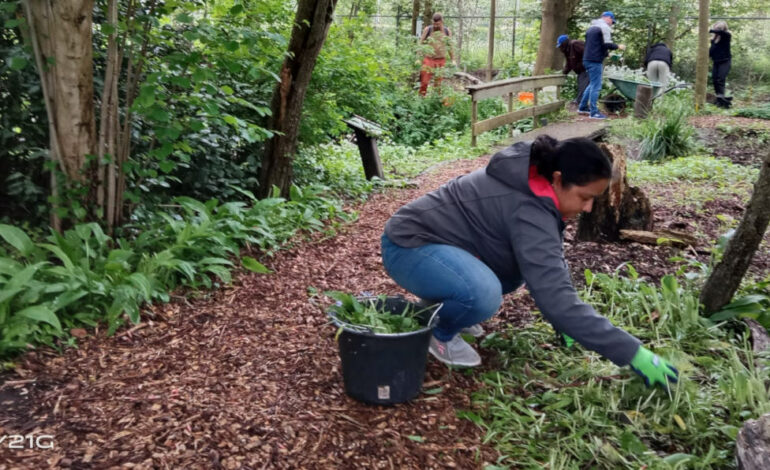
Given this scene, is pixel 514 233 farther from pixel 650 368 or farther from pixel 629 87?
pixel 629 87

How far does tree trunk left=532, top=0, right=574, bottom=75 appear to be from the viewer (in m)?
14.4

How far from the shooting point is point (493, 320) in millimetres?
3662

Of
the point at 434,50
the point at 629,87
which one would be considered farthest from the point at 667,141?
the point at 434,50

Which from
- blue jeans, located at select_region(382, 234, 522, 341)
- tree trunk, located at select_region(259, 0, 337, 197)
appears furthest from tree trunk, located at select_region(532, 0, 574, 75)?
blue jeans, located at select_region(382, 234, 522, 341)

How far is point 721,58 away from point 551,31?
13.1 feet

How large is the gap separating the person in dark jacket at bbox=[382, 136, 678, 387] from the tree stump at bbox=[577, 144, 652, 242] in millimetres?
1828

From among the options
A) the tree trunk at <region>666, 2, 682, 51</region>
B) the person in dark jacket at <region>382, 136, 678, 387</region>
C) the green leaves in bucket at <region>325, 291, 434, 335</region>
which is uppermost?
the tree trunk at <region>666, 2, 682, 51</region>

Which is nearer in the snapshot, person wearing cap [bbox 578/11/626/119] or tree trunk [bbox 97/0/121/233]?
tree trunk [bbox 97/0/121/233]

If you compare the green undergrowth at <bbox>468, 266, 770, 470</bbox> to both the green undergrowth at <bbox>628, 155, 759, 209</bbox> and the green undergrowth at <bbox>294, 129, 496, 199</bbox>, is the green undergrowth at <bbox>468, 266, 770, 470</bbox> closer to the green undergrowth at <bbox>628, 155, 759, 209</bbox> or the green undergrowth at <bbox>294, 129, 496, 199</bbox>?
the green undergrowth at <bbox>628, 155, 759, 209</bbox>

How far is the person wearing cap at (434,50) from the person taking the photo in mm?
13318

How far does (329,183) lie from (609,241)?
2.96 meters

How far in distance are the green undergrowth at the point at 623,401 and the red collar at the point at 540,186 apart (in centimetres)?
85

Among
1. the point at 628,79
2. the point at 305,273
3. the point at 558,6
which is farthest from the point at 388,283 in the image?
the point at 558,6

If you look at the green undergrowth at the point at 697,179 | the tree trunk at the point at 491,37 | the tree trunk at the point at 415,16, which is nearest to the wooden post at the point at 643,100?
the green undergrowth at the point at 697,179
